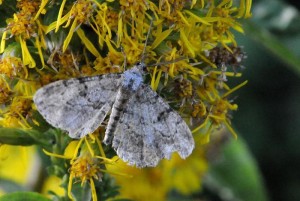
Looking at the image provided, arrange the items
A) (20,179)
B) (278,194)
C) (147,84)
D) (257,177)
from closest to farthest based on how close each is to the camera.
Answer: (147,84), (257,177), (20,179), (278,194)

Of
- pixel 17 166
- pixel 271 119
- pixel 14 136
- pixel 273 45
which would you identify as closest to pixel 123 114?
pixel 14 136

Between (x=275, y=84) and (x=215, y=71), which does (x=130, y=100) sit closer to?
(x=215, y=71)

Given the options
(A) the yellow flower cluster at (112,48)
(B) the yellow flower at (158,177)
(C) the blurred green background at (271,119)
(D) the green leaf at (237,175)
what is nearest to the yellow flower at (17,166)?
(B) the yellow flower at (158,177)

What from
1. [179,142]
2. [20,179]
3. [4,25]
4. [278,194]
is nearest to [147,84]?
[179,142]

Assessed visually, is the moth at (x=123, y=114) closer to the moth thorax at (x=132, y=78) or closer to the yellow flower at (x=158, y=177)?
the moth thorax at (x=132, y=78)

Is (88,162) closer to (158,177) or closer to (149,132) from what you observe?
(149,132)

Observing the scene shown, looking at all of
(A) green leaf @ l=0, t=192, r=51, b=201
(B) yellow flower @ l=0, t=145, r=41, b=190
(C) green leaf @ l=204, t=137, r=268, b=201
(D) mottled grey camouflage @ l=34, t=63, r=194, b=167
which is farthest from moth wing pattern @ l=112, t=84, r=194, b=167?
(C) green leaf @ l=204, t=137, r=268, b=201
